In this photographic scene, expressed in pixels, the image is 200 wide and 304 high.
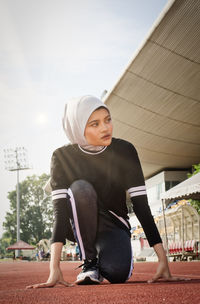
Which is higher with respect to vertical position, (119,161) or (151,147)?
(151,147)

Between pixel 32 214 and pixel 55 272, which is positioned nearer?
pixel 55 272

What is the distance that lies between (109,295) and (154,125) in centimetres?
2045

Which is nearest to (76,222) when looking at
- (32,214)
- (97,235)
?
(97,235)

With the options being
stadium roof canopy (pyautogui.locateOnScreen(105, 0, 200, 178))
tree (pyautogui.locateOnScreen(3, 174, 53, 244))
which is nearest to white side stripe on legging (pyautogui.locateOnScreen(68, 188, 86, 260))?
stadium roof canopy (pyautogui.locateOnScreen(105, 0, 200, 178))

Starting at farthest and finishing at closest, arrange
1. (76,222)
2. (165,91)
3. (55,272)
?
(165,91)
(76,222)
(55,272)

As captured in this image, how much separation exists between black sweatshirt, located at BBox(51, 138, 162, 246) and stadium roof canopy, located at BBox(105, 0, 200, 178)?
1154 cm

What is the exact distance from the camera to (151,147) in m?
25.3

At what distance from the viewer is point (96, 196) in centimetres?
241

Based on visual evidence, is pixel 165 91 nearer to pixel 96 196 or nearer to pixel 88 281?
pixel 96 196

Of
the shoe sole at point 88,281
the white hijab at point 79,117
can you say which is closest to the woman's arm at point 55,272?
the shoe sole at point 88,281

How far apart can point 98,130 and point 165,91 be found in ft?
52.4

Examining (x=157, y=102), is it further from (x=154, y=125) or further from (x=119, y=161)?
(x=119, y=161)

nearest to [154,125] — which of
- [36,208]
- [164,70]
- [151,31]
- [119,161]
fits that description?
[164,70]

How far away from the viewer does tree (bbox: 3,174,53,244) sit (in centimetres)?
6712
